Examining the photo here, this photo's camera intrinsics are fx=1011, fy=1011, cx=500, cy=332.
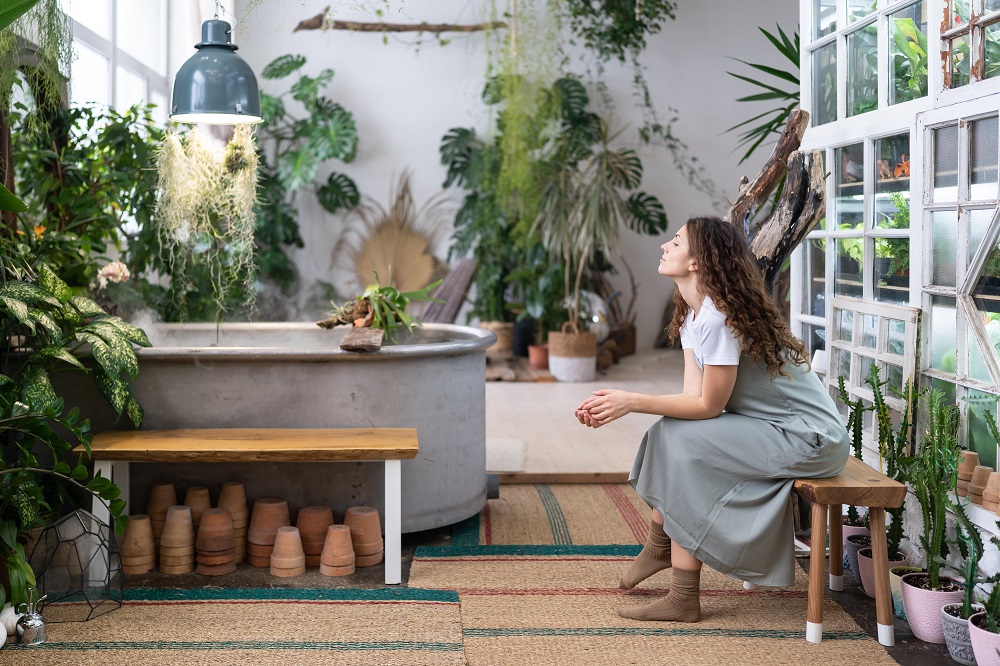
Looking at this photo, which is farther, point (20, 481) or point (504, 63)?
point (504, 63)

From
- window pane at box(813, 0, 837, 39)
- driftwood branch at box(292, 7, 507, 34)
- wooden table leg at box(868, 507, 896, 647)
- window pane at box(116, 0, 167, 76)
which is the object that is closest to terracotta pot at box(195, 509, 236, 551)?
wooden table leg at box(868, 507, 896, 647)


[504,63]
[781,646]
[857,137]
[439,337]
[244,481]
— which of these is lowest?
[781,646]

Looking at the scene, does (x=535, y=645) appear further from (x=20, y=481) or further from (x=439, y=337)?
(x=439, y=337)

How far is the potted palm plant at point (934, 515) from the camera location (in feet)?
8.17

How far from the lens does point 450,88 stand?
28.3 ft

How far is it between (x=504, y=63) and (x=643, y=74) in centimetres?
152

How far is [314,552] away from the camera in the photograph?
125 inches

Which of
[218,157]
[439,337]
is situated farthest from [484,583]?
[218,157]

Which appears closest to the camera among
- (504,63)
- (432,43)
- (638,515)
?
(638,515)

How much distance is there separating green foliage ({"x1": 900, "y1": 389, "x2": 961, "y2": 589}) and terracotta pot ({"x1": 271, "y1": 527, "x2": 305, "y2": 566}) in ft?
5.83

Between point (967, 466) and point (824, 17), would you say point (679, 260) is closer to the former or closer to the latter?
point (967, 466)

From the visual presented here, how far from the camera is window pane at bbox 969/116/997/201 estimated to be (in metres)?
2.50

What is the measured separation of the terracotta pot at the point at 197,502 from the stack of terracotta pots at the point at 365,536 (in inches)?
17.8

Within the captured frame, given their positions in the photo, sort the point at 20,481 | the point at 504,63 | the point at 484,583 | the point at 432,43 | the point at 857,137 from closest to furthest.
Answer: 1. the point at 20,481
2. the point at 484,583
3. the point at 857,137
4. the point at 504,63
5. the point at 432,43
